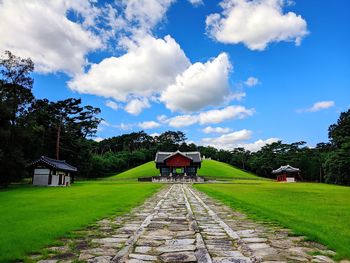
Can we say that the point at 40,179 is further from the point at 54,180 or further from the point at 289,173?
the point at 289,173

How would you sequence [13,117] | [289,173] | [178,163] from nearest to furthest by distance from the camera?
[13,117] < [178,163] < [289,173]

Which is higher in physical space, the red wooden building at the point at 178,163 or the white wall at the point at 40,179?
the red wooden building at the point at 178,163

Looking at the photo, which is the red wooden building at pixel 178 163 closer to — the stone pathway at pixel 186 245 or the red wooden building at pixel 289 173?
the red wooden building at pixel 289 173

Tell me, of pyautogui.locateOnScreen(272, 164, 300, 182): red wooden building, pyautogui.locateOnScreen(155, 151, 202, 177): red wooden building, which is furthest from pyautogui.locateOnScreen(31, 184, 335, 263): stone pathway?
pyautogui.locateOnScreen(272, 164, 300, 182): red wooden building

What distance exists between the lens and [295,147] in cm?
8988

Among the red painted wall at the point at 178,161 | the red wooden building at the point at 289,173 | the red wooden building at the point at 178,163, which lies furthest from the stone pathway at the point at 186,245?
the red wooden building at the point at 289,173

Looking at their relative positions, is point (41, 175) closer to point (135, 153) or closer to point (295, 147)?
point (135, 153)

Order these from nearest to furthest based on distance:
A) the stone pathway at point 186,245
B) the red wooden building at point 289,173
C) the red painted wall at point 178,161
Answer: the stone pathway at point 186,245
the red painted wall at point 178,161
the red wooden building at point 289,173

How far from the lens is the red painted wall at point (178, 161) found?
61.7 metres

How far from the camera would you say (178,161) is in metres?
61.9

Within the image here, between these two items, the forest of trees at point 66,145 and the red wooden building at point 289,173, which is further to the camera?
the red wooden building at point 289,173

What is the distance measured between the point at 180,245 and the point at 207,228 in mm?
2176

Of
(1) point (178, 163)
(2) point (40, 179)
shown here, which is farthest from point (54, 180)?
(1) point (178, 163)

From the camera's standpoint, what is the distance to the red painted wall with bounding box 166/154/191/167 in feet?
202
